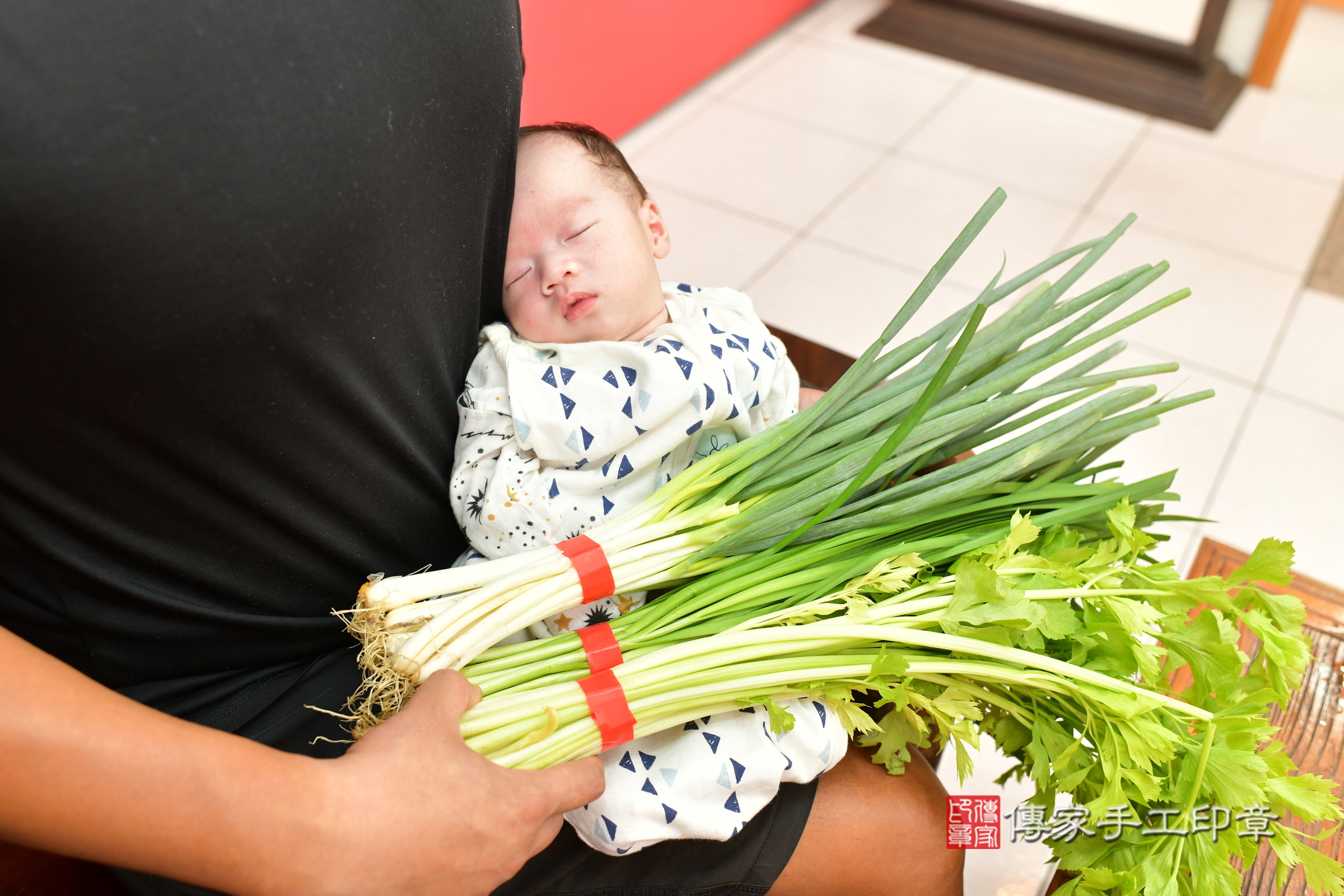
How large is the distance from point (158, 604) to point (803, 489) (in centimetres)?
56

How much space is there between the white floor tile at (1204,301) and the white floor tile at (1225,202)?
87 millimetres


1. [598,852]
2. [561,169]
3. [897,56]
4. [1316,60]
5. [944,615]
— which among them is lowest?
[598,852]

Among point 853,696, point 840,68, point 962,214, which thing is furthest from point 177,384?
point 840,68

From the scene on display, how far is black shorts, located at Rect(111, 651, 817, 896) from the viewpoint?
0.83 m

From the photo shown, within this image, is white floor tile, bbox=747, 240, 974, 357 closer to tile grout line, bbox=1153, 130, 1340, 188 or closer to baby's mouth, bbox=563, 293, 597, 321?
tile grout line, bbox=1153, 130, 1340, 188

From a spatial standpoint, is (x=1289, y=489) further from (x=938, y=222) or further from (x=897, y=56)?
(x=897, y=56)

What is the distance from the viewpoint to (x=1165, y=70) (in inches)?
134

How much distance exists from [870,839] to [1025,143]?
9.34ft

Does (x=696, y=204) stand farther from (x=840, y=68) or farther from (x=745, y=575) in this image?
(x=745, y=575)

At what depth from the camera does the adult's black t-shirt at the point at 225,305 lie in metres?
0.58

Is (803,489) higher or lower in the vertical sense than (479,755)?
higher

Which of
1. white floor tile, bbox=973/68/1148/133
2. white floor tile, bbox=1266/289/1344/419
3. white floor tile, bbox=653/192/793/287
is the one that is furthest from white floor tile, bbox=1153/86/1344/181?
white floor tile, bbox=653/192/793/287

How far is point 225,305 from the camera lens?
25.3 inches

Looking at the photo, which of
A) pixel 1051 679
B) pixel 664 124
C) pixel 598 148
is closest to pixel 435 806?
pixel 1051 679
